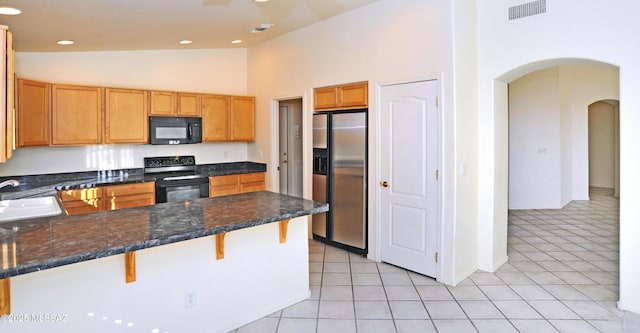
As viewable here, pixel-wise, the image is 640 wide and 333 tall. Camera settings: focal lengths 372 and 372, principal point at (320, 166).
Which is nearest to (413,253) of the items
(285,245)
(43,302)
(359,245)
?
(359,245)

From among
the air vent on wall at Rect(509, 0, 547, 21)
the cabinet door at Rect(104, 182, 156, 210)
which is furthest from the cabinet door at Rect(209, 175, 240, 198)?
the air vent on wall at Rect(509, 0, 547, 21)

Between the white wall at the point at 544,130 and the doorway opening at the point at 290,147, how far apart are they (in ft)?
13.9

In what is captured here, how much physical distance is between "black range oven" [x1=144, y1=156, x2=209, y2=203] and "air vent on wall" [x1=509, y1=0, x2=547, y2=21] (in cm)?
409

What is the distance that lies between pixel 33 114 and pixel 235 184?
249cm

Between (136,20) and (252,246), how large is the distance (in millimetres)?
2488

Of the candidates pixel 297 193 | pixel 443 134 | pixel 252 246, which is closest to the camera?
pixel 252 246

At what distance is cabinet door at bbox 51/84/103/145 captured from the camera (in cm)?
432

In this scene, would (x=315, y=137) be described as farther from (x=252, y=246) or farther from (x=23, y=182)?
(x=23, y=182)

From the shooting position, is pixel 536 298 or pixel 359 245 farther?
pixel 359 245

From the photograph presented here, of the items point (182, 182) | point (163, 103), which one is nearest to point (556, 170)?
point (182, 182)

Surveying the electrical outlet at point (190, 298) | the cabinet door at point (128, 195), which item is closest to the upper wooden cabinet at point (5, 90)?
the electrical outlet at point (190, 298)

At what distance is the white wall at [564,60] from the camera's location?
290 cm

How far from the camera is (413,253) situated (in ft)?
12.5

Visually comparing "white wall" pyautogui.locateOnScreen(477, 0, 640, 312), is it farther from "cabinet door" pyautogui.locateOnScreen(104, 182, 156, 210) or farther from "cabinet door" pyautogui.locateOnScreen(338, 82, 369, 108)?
"cabinet door" pyautogui.locateOnScreen(104, 182, 156, 210)
